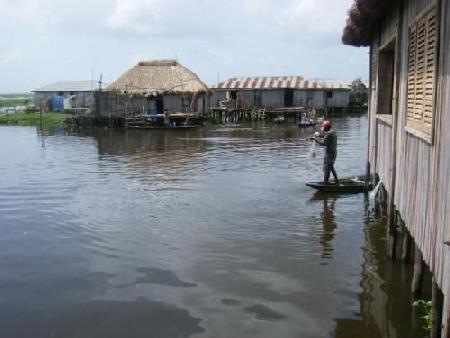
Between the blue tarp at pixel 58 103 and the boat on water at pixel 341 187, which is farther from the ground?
the blue tarp at pixel 58 103

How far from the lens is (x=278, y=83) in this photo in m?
53.2

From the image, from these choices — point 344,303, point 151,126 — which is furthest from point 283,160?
point 151,126

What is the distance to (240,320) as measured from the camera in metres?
6.97

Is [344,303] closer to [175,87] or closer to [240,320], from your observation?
[240,320]

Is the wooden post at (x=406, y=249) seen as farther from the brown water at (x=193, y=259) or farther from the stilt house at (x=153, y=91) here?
the stilt house at (x=153, y=91)

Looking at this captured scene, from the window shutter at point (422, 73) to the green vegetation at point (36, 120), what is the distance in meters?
40.6

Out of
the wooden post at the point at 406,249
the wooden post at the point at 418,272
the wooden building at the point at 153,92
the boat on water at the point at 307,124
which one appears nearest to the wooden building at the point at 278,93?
the wooden building at the point at 153,92

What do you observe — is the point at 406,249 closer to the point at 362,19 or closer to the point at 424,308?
the point at 424,308

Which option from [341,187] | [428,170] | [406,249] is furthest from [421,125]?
[341,187]

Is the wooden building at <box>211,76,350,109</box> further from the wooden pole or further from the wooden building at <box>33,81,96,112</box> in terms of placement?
the wooden pole

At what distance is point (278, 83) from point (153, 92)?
15.4 m

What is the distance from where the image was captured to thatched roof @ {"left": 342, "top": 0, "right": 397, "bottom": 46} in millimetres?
8266

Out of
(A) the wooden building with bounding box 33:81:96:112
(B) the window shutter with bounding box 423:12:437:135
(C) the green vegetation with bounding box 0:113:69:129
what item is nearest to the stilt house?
(C) the green vegetation with bounding box 0:113:69:129

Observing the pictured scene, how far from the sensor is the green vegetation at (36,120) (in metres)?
46.9
